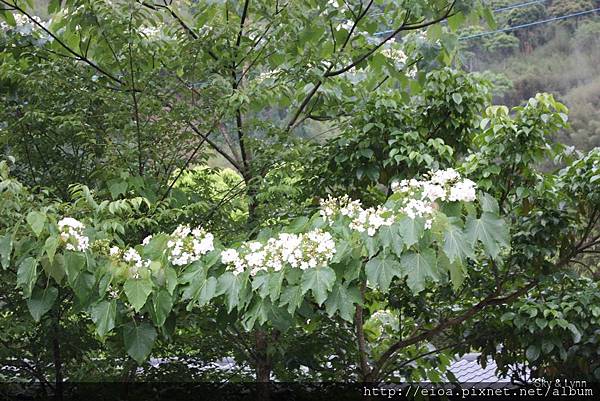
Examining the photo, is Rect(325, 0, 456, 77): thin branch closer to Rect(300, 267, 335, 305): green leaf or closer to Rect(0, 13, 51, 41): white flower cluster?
Rect(0, 13, 51, 41): white flower cluster

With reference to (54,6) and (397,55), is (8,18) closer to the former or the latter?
(54,6)

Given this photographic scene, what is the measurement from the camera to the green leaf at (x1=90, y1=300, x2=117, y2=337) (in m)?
2.08

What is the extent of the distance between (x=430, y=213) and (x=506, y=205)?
152 centimetres

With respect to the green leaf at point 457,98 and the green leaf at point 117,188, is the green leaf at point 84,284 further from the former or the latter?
the green leaf at point 457,98

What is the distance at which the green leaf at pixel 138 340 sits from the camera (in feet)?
7.22

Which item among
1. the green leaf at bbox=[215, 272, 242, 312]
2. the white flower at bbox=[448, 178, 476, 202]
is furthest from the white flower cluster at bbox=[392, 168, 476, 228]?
the green leaf at bbox=[215, 272, 242, 312]

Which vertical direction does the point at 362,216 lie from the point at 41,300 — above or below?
above

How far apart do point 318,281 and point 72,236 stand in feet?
2.50

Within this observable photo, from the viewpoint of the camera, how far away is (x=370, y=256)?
1.97 meters

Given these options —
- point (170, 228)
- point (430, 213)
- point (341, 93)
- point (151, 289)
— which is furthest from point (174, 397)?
point (430, 213)

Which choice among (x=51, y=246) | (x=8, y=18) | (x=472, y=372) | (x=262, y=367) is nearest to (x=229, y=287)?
(x=51, y=246)

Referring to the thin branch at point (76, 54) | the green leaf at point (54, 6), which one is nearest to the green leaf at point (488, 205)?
the thin branch at point (76, 54)

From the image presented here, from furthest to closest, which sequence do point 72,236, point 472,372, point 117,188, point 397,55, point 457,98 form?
point 472,372, point 397,55, point 457,98, point 117,188, point 72,236

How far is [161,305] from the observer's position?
2.12m
